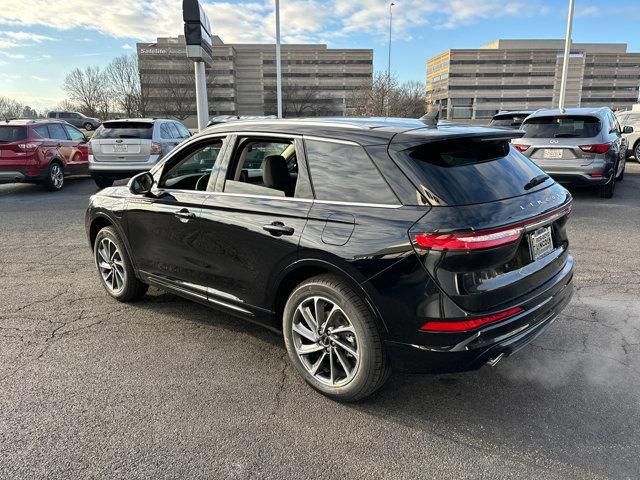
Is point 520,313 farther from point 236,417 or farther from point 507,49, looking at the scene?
point 507,49

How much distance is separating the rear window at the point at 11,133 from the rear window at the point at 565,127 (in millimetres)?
11333

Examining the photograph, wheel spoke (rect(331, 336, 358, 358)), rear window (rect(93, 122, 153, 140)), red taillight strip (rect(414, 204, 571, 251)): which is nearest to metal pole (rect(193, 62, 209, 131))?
rear window (rect(93, 122, 153, 140))

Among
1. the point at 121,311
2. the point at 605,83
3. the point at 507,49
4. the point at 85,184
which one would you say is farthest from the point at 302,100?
the point at 121,311

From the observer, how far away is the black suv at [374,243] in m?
2.50

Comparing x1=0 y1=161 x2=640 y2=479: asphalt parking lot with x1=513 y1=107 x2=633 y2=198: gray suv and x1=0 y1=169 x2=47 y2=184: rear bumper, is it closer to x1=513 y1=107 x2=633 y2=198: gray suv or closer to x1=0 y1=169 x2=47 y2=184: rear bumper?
x1=513 y1=107 x2=633 y2=198: gray suv

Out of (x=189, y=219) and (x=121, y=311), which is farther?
(x=121, y=311)

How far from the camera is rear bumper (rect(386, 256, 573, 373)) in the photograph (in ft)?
8.28

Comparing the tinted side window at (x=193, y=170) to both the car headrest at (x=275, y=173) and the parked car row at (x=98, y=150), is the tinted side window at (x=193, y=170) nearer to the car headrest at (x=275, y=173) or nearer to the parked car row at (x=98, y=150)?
the car headrest at (x=275, y=173)

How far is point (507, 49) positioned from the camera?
11631 centimetres

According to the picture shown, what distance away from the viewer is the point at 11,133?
11297mm

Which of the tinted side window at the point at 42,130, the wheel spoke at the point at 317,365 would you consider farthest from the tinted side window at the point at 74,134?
the wheel spoke at the point at 317,365

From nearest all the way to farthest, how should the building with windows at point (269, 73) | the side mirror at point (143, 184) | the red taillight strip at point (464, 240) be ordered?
the red taillight strip at point (464, 240) → the side mirror at point (143, 184) → the building with windows at point (269, 73)

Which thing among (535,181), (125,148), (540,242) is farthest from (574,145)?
(125,148)

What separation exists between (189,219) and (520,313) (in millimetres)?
2439
